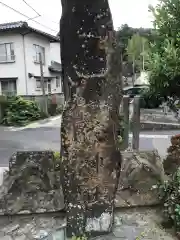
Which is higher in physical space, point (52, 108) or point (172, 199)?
point (52, 108)

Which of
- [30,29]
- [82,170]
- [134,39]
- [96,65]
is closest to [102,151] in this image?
[82,170]

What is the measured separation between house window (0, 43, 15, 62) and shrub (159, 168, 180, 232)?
50.9 ft

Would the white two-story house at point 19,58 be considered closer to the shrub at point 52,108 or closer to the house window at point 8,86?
the house window at point 8,86

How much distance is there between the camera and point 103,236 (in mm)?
3254

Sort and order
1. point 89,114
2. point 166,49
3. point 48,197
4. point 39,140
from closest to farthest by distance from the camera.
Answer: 1. point 89,114
2. point 48,197
3. point 166,49
4. point 39,140

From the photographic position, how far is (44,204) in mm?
→ 3838

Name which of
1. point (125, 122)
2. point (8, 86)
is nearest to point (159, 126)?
point (125, 122)

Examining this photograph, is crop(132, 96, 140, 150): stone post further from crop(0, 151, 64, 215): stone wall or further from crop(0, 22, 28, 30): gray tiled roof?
crop(0, 22, 28, 30): gray tiled roof

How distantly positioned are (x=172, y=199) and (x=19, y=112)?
11.4 meters

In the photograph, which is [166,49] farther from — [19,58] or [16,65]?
[16,65]

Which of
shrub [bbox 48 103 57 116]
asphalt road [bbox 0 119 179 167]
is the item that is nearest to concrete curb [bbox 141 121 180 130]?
asphalt road [bbox 0 119 179 167]

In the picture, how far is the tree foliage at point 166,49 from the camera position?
4.43 metres

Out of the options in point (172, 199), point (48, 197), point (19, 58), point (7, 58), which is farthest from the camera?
point (7, 58)

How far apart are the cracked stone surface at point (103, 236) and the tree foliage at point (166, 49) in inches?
83.2
